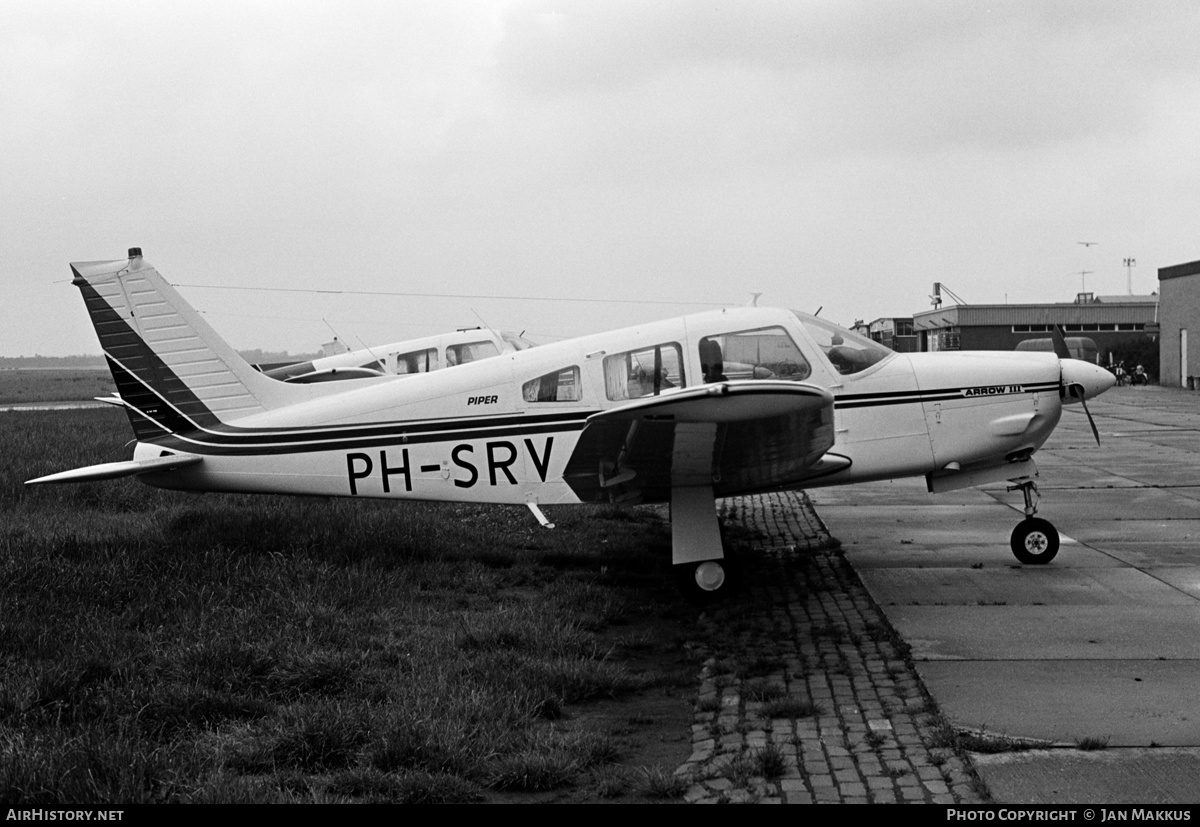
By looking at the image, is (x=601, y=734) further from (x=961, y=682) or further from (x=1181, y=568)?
(x=1181, y=568)

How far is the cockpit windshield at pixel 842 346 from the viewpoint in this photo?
28.9 feet

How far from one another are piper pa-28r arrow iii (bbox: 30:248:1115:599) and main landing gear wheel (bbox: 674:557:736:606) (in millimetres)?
15

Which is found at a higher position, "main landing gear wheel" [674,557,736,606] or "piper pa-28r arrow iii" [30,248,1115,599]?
"piper pa-28r arrow iii" [30,248,1115,599]

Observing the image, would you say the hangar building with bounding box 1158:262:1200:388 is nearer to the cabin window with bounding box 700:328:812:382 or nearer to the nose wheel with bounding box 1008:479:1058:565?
the nose wheel with bounding box 1008:479:1058:565

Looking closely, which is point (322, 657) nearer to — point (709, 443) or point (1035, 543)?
point (709, 443)

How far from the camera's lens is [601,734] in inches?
199

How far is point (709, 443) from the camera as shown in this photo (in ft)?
23.9

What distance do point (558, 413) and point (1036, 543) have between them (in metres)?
4.16

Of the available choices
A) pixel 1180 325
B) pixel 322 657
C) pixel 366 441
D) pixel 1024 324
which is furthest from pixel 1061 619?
pixel 1024 324

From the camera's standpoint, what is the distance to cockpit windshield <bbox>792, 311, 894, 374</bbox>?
28.9ft

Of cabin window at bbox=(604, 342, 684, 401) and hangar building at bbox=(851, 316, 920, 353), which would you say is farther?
hangar building at bbox=(851, 316, 920, 353)

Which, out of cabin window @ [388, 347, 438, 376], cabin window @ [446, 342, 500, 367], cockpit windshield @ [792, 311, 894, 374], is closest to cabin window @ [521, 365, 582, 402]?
cockpit windshield @ [792, 311, 894, 374]
